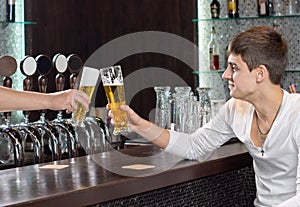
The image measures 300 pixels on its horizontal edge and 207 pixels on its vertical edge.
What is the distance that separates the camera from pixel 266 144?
2.77 metres

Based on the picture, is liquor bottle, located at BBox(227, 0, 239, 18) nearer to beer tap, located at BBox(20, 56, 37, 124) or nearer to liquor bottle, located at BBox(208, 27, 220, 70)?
liquor bottle, located at BBox(208, 27, 220, 70)

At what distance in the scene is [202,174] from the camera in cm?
286

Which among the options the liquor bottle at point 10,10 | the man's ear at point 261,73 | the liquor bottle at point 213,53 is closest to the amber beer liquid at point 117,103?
the man's ear at point 261,73

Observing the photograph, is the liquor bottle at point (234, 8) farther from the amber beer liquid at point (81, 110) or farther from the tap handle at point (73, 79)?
the amber beer liquid at point (81, 110)

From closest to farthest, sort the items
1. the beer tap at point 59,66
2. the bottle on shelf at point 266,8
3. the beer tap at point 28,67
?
the beer tap at point 28,67, the beer tap at point 59,66, the bottle on shelf at point 266,8

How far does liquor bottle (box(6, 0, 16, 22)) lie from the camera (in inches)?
170

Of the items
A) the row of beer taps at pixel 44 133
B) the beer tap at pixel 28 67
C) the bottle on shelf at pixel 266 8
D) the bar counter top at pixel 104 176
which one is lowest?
the bar counter top at pixel 104 176

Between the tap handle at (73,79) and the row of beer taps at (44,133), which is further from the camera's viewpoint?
the tap handle at (73,79)

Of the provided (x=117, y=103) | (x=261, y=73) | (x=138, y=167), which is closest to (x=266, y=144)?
(x=261, y=73)

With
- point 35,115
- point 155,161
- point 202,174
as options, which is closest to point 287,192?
point 202,174

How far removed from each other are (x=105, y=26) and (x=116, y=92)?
2.55 m

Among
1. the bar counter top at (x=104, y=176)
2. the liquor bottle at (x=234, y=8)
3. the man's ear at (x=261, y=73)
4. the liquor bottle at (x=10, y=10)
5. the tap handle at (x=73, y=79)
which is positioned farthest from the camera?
the liquor bottle at (x=234, y=8)

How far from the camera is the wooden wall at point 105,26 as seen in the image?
4.52 meters

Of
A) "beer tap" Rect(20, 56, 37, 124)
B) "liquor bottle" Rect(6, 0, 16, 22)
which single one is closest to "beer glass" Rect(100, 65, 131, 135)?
"beer tap" Rect(20, 56, 37, 124)
